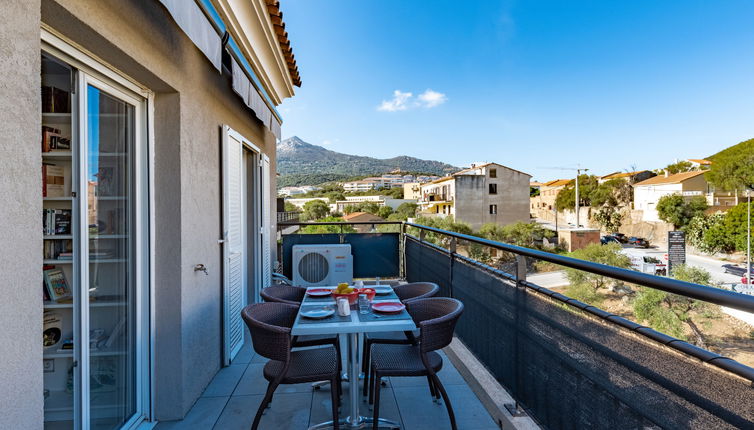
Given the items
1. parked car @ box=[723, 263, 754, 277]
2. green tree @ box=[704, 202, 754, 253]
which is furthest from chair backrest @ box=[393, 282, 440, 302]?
green tree @ box=[704, 202, 754, 253]

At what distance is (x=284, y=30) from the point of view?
13.1ft

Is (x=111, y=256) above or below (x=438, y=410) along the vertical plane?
above

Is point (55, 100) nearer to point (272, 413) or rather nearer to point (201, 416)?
point (201, 416)

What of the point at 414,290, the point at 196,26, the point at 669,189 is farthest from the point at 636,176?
the point at 196,26

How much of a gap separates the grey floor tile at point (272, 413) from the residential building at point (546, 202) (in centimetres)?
5566

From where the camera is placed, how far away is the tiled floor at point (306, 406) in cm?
228

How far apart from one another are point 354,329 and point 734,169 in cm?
4363

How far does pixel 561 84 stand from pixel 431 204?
65.2 feet

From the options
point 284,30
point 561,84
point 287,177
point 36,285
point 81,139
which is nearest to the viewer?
point 36,285

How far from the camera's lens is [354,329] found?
6.55ft

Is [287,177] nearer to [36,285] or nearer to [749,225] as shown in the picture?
[749,225]

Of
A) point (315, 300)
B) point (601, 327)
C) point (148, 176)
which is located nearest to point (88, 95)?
point (148, 176)

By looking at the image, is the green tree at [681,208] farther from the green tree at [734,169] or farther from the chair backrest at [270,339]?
the chair backrest at [270,339]

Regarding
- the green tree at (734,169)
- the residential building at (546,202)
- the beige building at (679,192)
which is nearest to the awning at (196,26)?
the green tree at (734,169)
